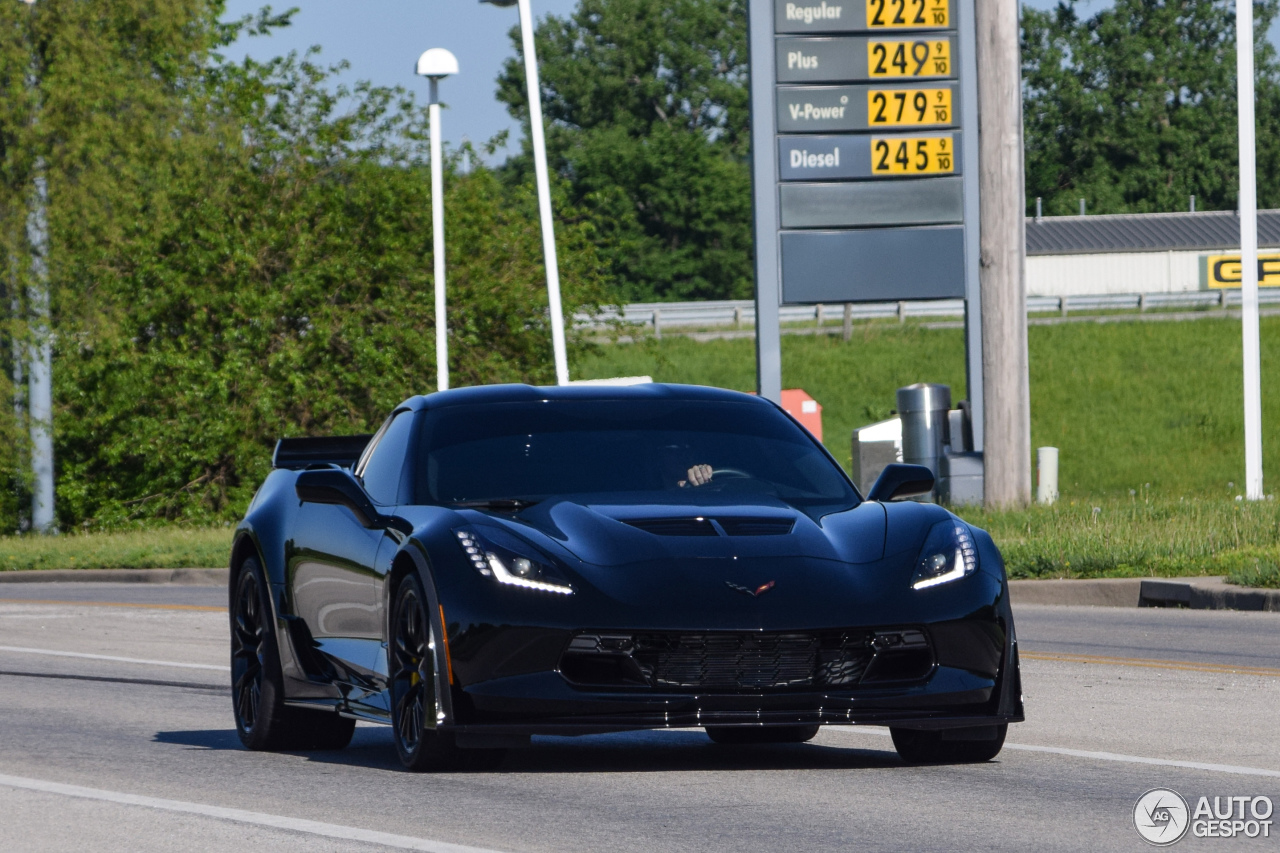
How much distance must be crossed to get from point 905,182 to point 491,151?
10.8 m

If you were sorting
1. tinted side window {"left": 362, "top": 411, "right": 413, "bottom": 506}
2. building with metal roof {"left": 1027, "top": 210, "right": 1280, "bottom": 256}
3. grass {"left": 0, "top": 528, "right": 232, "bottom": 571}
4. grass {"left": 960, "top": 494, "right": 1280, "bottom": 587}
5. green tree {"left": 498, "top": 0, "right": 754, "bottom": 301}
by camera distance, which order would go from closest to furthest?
tinted side window {"left": 362, "top": 411, "right": 413, "bottom": 506}
grass {"left": 960, "top": 494, "right": 1280, "bottom": 587}
grass {"left": 0, "top": 528, "right": 232, "bottom": 571}
building with metal roof {"left": 1027, "top": 210, "right": 1280, "bottom": 256}
green tree {"left": 498, "top": 0, "right": 754, "bottom": 301}

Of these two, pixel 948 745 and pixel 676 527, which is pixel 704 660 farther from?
pixel 948 745

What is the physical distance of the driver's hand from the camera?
7.50 m

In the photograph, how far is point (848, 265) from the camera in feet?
81.9

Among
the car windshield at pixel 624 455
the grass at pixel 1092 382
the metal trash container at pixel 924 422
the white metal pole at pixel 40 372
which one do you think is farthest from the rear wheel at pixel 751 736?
the white metal pole at pixel 40 372

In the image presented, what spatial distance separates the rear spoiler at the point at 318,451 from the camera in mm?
8898

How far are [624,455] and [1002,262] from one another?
44.5 feet

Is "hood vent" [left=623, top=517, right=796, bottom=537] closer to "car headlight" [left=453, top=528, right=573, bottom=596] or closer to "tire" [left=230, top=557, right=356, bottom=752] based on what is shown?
"car headlight" [left=453, top=528, right=573, bottom=596]

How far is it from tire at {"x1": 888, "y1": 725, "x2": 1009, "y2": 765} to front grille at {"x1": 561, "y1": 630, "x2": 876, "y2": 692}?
32.9 inches

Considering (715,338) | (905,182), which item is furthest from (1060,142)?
(905,182)

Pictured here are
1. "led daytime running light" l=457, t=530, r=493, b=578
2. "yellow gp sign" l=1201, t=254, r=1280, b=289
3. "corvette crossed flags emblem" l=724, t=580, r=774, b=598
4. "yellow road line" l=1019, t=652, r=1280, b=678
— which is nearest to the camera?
"corvette crossed flags emblem" l=724, t=580, r=774, b=598

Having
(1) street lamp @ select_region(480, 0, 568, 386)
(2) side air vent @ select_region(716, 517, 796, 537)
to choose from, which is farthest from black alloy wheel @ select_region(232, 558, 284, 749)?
(1) street lamp @ select_region(480, 0, 568, 386)

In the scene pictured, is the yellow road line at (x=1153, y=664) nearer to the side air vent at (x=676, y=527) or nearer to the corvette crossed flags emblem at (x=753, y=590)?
the side air vent at (x=676, y=527)

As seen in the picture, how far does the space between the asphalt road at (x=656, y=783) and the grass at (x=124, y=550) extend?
1413 centimetres
